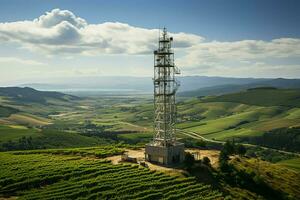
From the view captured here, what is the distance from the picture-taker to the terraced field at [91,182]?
4075 centimetres

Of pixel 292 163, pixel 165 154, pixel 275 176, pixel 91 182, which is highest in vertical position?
pixel 165 154

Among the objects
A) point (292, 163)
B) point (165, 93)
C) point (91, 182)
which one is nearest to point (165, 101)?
point (165, 93)

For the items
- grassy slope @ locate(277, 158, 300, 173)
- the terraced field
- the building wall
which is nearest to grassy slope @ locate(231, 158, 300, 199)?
the building wall

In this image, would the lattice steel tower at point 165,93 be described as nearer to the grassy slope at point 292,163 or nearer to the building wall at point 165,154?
the building wall at point 165,154

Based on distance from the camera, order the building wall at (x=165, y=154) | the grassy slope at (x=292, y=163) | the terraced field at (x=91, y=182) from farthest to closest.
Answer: the grassy slope at (x=292, y=163)
the building wall at (x=165, y=154)
the terraced field at (x=91, y=182)

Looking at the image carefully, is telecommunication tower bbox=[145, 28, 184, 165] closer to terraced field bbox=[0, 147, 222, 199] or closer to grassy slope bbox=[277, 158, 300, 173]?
terraced field bbox=[0, 147, 222, 199]

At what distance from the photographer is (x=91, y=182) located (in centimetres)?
4334

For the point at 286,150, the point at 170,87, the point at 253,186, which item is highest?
the point at 170,87

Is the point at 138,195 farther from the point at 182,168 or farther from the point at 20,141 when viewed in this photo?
the point at 20,141

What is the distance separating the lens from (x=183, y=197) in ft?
135

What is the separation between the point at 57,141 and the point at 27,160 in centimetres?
10658

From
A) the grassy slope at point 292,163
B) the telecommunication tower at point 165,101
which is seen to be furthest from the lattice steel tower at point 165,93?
the grassy slope at point 292,163

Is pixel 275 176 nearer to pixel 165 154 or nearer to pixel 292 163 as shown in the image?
pixel 165 154

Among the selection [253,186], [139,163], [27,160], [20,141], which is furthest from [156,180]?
[20,141]
